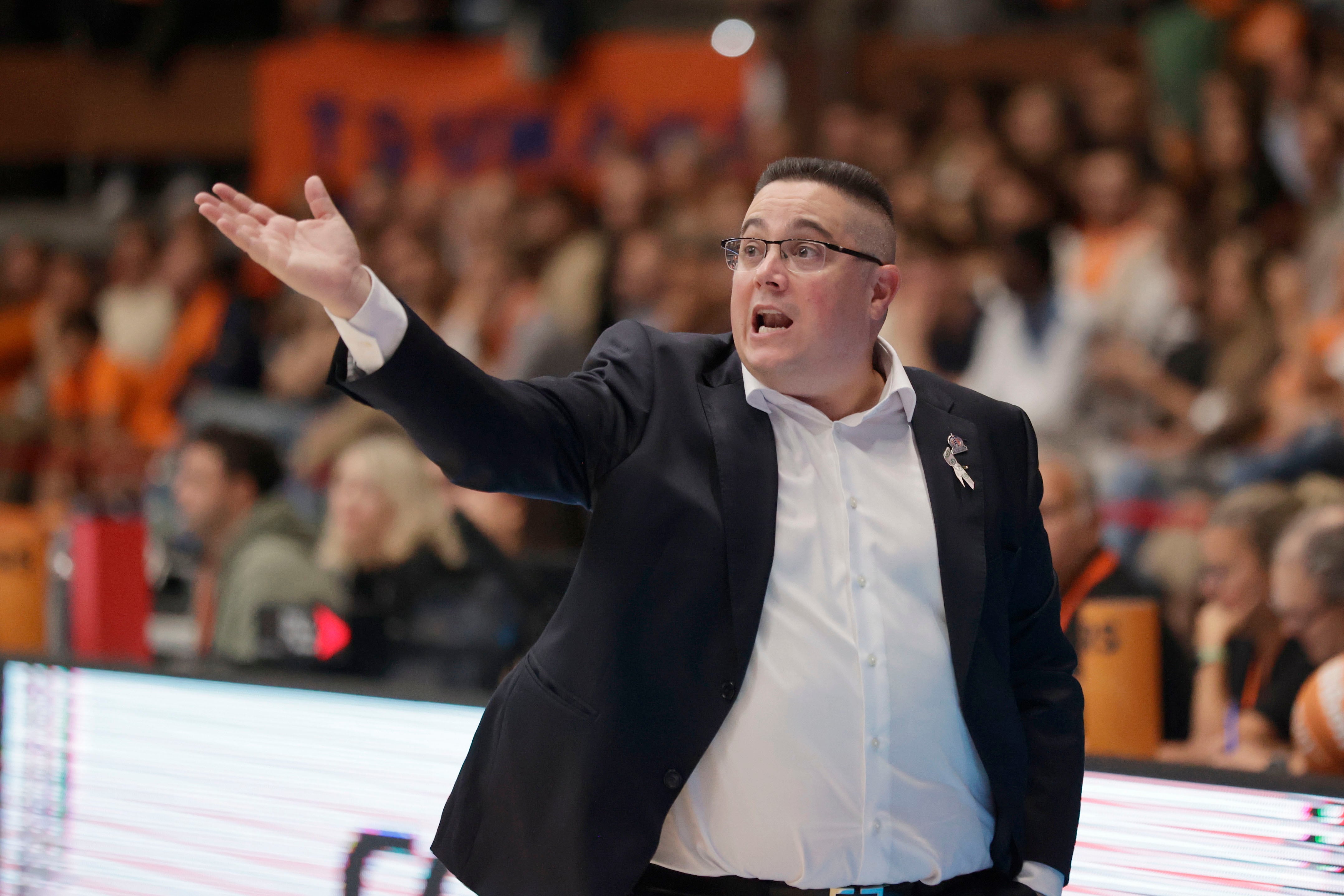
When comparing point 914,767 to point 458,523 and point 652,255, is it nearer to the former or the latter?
point 458,523

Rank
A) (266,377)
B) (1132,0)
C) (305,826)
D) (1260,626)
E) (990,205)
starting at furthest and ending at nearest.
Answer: (266,377)
(1132,0)
(990,205)
(1260,626)
(305,826)

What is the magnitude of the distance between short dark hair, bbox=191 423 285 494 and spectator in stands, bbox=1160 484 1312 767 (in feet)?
10.1

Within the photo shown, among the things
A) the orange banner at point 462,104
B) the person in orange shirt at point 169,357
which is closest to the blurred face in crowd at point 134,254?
the person in orange shirt at point 169,357

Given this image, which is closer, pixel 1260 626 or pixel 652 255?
pixel 1260 626

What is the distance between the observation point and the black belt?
7.18 feet

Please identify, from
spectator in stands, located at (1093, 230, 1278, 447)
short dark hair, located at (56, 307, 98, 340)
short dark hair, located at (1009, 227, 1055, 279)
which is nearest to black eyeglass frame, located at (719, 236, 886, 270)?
spectator in stands, located at (1093, 230, 1278, 447)

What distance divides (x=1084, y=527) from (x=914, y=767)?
1.96 m

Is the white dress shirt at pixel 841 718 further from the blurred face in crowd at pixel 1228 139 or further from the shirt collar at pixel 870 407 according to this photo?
the blurred face in crowd at pixel 1228 139

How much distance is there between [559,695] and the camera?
2168 millimetres

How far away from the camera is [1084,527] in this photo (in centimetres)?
402

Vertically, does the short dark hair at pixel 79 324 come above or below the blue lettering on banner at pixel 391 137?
below

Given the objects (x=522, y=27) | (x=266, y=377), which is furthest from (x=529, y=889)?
(x=522, y=27)

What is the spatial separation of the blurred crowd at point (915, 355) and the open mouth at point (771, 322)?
54.6 inches

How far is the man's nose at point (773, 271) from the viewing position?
7.58 ft
